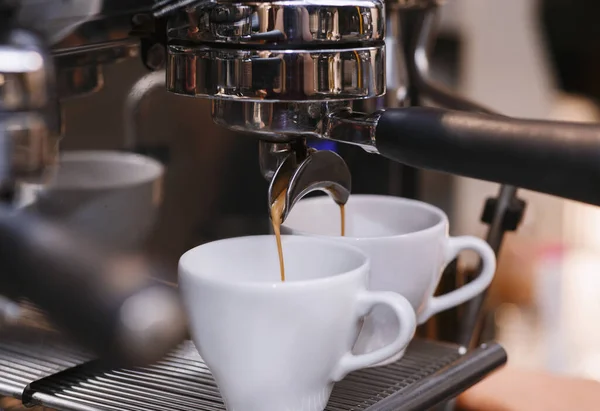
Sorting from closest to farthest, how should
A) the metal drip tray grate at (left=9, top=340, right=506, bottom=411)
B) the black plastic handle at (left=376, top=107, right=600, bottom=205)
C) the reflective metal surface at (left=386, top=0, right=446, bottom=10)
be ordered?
1. the black plastic handle at (left=376, top=107, right=600, bottom=205)
2. the metal drip tray grate at (left=9, top=340, right=506, bottom=411)
3. the reflective metal surface at (left=386, top=0, right=446, bottom=10)

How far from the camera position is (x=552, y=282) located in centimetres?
111

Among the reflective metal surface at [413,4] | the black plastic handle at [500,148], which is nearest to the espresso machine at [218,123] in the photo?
the black plastic handle at [500,148]

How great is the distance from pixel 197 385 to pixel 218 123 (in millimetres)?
125

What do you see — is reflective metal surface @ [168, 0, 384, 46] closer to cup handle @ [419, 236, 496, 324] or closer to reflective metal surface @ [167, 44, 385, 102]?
reflective metal surface @ [167, 44, 385, 102]

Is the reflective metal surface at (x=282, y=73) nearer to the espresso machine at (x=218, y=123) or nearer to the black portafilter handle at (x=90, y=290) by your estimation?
the espresso machine at (x=218, y=123)

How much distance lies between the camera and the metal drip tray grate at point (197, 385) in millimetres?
397

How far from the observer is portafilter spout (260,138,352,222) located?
379 mm

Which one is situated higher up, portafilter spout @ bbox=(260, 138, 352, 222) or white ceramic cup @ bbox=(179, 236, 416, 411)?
portafilter spout @ bbox=(260, 138, 352, 222)

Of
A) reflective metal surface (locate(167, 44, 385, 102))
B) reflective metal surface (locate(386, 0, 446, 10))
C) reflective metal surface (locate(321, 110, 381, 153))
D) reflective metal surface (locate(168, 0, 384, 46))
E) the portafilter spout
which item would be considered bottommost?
the portafilter spout

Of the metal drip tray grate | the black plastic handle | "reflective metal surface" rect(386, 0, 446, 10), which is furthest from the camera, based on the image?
"reflective metal surface" rect(386, 0, 446, 10)

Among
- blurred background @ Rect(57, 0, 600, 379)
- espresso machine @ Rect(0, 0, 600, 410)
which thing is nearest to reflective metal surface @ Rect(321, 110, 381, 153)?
espresso machine @ Rect(0, 0, 600, 410)

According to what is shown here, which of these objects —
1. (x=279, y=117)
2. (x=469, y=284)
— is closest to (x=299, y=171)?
(x=279, y=117)

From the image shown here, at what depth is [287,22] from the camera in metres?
0.35

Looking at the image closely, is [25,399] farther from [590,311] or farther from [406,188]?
[590,311]
